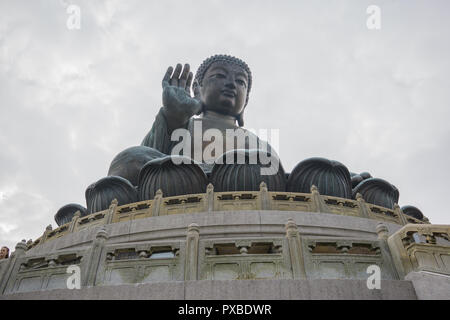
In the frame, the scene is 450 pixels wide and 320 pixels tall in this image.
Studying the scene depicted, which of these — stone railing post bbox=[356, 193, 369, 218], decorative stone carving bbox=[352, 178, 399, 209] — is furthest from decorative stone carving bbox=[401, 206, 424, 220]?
stone railing post bbox=[356, 193, 369, 218]

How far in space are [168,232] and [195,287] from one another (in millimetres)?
3283

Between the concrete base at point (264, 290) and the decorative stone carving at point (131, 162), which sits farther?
the decorative stone carving at point (131, 162)

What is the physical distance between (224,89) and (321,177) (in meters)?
6.57

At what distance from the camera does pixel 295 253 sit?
4312mm

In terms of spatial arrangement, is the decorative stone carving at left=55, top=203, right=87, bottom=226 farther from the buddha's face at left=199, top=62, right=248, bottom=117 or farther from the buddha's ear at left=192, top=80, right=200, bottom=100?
the buddha's ear at left=192, top=80, right=200, bottom=100

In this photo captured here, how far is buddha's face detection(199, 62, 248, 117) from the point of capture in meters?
14.5

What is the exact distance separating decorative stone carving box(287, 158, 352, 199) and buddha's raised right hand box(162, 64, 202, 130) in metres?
4.38

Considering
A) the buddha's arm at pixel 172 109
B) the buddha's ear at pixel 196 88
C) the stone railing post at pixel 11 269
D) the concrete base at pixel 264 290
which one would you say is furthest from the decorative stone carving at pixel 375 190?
the buddha's ear at pixel 196 88

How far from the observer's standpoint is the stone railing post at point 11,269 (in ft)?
15.3

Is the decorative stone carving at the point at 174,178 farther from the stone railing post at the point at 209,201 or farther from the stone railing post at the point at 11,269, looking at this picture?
the stone railing post at the point at 11,269

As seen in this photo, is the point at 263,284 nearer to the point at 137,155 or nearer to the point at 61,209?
the point at 137,155

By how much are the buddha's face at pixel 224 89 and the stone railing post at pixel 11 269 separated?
405 inches

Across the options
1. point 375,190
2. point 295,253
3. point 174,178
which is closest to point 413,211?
point 375,190

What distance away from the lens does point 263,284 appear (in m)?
3.88
